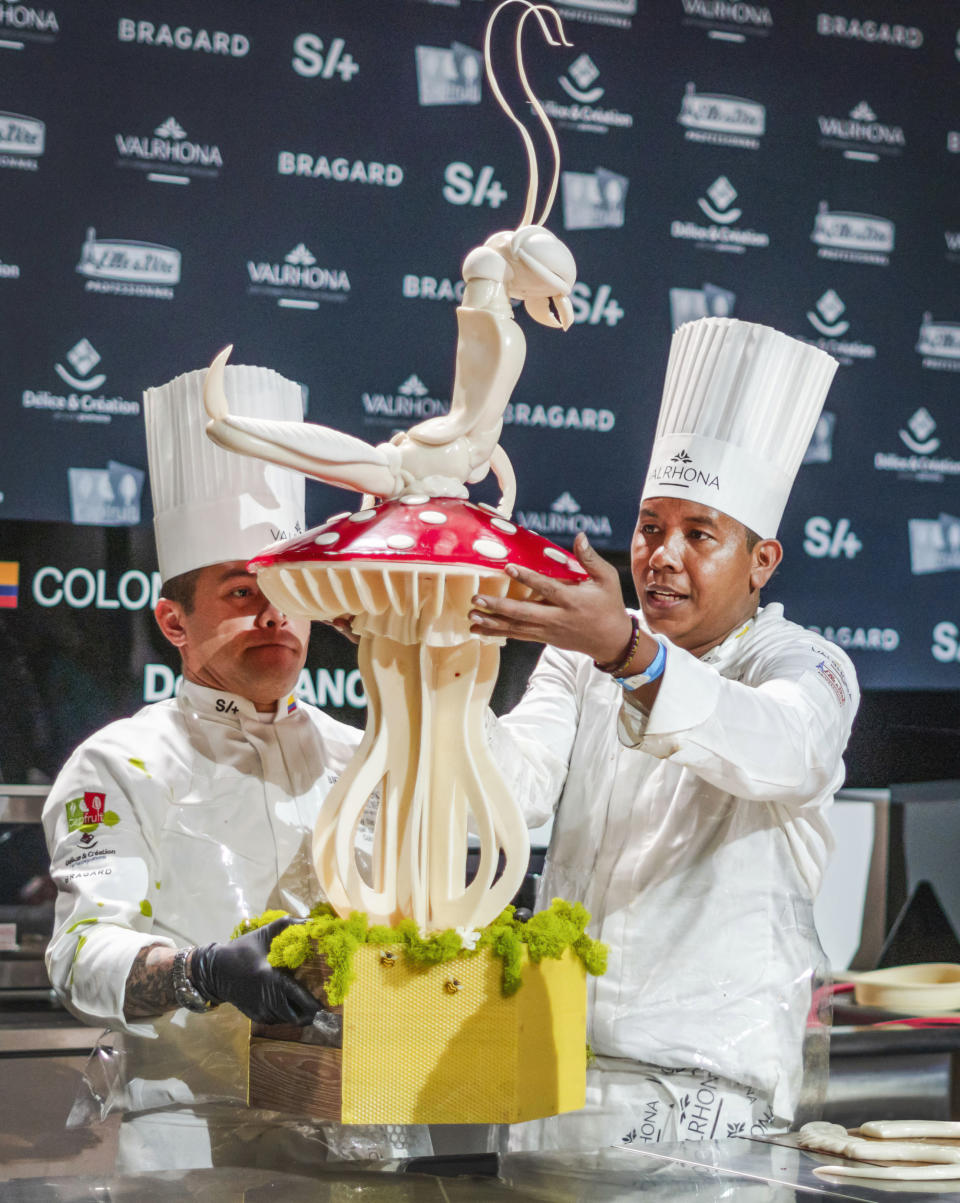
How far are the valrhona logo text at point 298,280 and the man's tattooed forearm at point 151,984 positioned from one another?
243 cm

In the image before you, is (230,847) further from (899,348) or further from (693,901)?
(899,348)

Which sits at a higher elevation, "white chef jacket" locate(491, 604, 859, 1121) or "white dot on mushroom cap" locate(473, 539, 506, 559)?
"white dot on mushroom cap" locate(473, 539, 506, 559)

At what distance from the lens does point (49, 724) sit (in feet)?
11.6

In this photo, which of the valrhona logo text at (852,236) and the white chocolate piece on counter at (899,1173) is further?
the valrhona logo text at (852,236)

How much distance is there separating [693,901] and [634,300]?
2520 millimetres

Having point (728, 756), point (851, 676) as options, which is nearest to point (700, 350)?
point (851, 676)

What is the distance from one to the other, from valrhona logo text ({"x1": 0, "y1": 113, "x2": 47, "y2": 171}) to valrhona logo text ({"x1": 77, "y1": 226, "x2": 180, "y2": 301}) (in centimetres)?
24

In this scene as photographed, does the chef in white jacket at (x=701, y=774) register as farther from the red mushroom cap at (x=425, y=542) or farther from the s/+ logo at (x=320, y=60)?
the s/+ logo at (x=320, y=60)

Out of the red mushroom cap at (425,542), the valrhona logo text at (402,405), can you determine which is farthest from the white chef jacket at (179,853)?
the valrhona logo text at (402,405)

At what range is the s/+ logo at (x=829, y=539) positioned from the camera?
13.9ft

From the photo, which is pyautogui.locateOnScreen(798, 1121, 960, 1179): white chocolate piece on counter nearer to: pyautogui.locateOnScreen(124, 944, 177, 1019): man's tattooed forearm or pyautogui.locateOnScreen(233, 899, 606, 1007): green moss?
pyautogui.locateOnScreen(233, 899, 606, 1007): green moss

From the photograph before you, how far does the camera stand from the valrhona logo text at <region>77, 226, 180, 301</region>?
12.0ft

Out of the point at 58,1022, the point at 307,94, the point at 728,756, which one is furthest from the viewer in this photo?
the point at 307,94

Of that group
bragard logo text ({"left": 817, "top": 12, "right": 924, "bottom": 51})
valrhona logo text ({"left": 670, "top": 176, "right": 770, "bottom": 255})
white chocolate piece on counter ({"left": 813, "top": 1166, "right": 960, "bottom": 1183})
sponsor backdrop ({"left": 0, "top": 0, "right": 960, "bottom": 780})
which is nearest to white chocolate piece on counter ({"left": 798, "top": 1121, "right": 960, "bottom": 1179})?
white chocolate piece on counter ({"left": 813, "top": 1166, "right": 960, "bottom": 1183})
